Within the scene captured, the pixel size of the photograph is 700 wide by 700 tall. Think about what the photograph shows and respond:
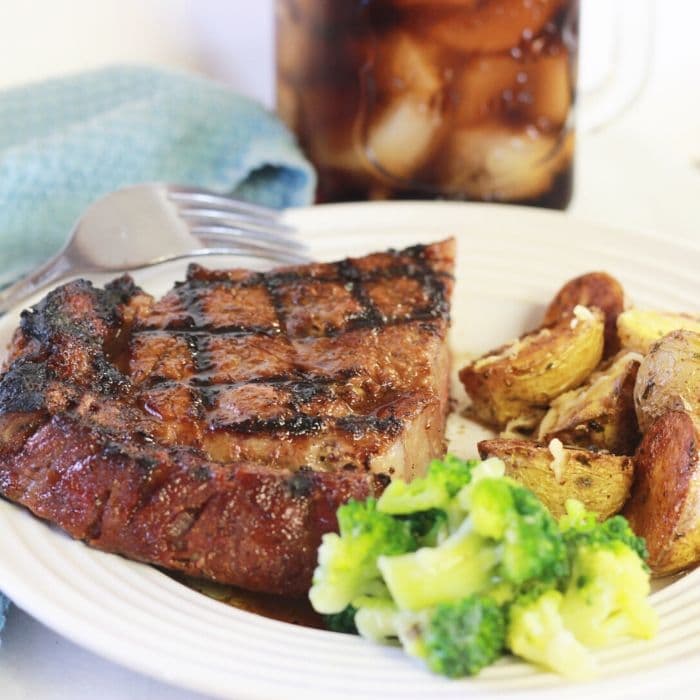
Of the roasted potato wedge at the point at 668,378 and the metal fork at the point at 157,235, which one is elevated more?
the roasted potato wedge at the point at 668,378

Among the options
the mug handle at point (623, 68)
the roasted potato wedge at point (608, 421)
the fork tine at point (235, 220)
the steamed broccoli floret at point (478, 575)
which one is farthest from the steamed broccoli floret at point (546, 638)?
the mug handle at point (623, 68)

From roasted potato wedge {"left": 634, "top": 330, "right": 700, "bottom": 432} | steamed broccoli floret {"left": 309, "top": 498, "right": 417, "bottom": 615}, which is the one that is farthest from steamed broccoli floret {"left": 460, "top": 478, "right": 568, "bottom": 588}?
roasted potato wedge {"left": 634, "top": 330, "right": 700, "bottom": 432}

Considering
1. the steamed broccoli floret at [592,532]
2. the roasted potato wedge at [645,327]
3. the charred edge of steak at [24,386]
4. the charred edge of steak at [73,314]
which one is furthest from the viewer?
the roasted potato wedge at [645,327]

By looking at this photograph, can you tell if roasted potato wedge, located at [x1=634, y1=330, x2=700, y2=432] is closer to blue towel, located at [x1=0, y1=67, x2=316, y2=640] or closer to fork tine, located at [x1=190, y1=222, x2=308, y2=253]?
fork tine, located at [x1=190, y1=222, x2=308, y2=253]

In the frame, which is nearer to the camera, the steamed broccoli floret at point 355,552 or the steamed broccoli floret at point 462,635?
the steamed broccoli floret at point 462,635

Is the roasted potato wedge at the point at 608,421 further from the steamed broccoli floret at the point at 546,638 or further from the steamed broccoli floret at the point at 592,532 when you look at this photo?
the steamed broccoli floret at the point at 546,638

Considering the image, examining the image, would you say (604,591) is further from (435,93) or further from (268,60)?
(268,60)

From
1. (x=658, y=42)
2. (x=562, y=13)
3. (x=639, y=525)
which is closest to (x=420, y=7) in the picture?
(x=562, y=13)
